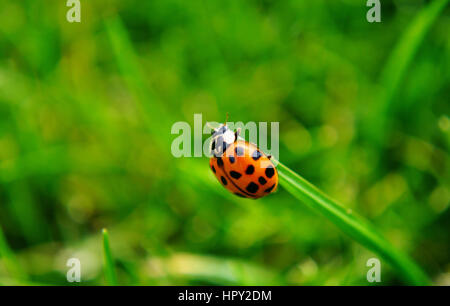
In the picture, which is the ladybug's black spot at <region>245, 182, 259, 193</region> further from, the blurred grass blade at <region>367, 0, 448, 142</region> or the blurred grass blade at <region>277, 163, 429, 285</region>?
the blurred grass blade at <region>367, 0, 448, 142</region>

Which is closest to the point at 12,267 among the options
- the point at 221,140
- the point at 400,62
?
the point at 221,140

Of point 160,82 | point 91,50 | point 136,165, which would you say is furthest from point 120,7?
point 136,165

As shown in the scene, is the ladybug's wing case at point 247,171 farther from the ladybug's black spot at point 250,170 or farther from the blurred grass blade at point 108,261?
the blurred grass blade at point 108,261

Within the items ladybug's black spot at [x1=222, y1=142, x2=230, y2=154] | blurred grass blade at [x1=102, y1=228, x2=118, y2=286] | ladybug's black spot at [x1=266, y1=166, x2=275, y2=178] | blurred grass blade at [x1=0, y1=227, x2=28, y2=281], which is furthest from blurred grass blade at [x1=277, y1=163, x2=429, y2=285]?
blurred grass blade at [x1=0, y1=227, x2=28, y2=281]

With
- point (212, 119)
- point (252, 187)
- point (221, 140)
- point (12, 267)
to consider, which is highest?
point (212, 119)

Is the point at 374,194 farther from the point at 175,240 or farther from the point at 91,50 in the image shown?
the point at 91,50

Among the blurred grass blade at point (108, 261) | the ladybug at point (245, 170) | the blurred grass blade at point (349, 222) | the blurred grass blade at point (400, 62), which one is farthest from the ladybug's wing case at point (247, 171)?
the blurred grass blade at point (400, 62)

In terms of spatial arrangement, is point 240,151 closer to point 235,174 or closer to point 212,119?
point 235,174
